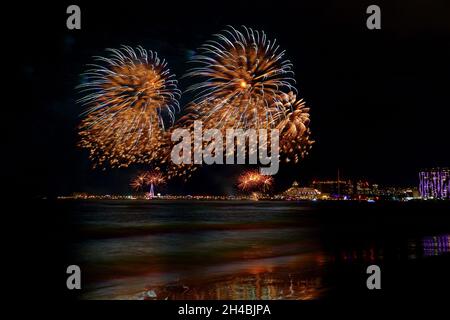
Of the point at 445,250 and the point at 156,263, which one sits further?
the point at 445,250

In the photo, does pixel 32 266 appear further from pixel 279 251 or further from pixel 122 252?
pixel 279 251

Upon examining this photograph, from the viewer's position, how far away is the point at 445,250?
2131 centimetres

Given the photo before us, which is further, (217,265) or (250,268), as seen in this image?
(217,265)

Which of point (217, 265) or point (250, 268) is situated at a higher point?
point (250, 268)

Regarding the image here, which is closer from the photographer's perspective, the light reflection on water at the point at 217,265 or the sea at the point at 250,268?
the sea at the point at 250,268

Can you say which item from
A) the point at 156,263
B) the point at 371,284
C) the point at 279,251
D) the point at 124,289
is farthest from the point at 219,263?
the point at 371,284

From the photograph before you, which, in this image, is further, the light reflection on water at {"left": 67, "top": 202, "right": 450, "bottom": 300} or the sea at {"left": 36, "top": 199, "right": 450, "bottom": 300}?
the light reflection on water at {"left": 67, "top": 202, "right": 450, "bottom": 300}
